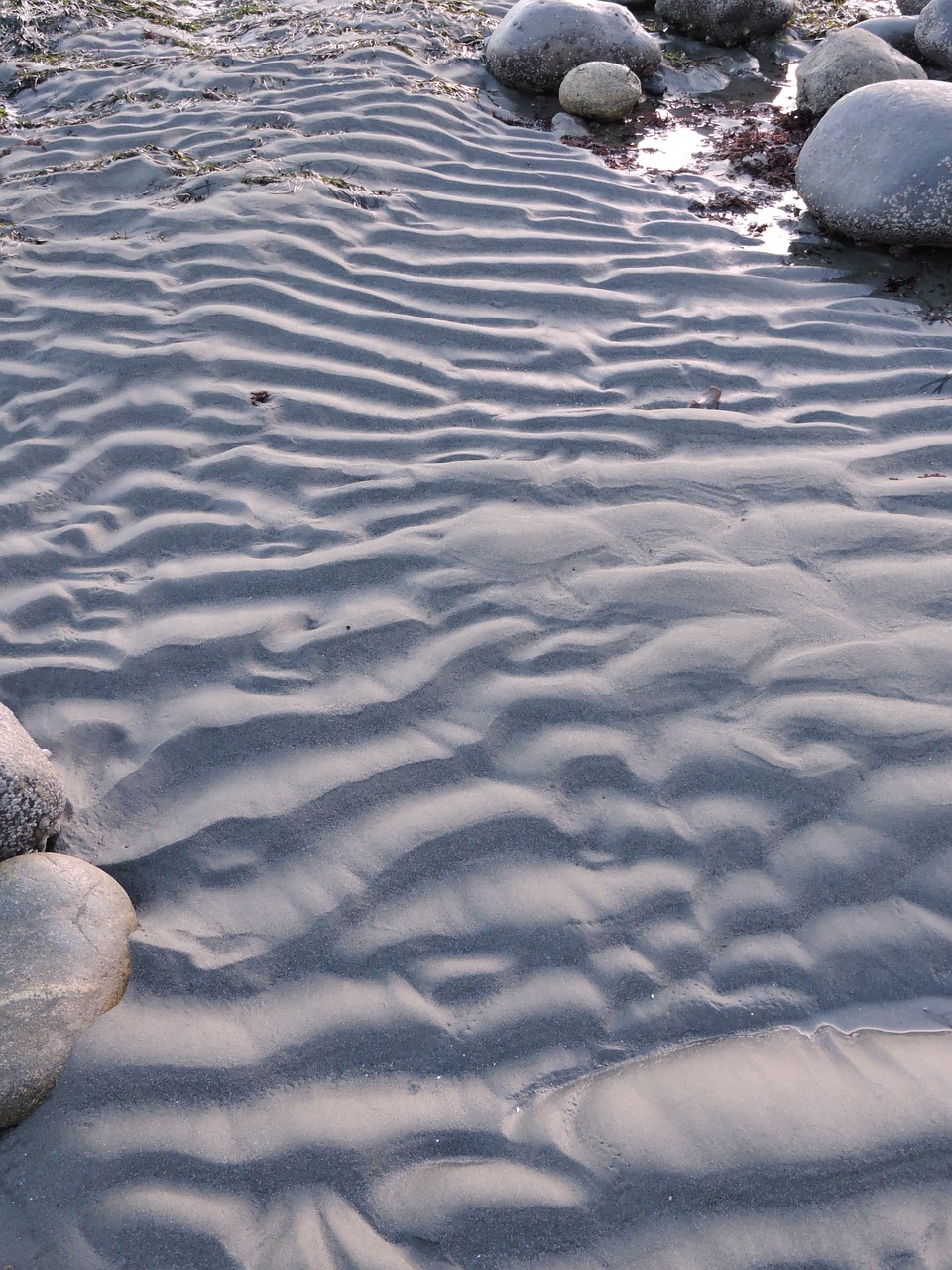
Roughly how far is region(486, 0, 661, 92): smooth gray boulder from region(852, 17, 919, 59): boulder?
1.43 m

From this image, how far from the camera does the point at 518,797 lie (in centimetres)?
221

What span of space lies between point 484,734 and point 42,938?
42.4 inches

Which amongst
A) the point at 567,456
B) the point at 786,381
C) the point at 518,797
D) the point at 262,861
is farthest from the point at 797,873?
the point at 786,381

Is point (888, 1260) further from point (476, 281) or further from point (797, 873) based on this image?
point (476, 281)

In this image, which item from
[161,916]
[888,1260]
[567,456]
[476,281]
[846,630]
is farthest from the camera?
[476,281]

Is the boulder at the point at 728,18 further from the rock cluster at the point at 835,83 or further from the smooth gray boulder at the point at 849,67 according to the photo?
the smooth gray boulder at the point at 849,67

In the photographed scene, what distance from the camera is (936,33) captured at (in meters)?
5.68

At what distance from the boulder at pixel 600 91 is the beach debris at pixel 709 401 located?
3047 millimetres

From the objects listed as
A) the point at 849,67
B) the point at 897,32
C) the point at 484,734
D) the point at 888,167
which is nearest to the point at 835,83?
the point at 849,67

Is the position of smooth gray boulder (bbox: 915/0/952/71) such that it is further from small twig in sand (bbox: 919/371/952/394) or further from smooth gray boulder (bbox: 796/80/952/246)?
small twig in sand (bbox: 919/371/952/394)

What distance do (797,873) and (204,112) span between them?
5328 millimetres

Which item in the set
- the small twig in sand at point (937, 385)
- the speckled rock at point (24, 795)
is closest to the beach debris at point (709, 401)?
the small twig in sand at point (937, 385)

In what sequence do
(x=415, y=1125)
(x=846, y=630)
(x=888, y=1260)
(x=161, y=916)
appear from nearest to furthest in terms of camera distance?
(x=888, y=1260) < (x=415, y=1125) < (x=161, y=916) < (x=846, y=630)

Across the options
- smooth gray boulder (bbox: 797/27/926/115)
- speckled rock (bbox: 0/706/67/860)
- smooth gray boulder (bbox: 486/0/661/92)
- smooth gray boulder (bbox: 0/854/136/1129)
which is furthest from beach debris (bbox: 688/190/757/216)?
smooth gray boulder (bbox: 0/854/136/1129)
